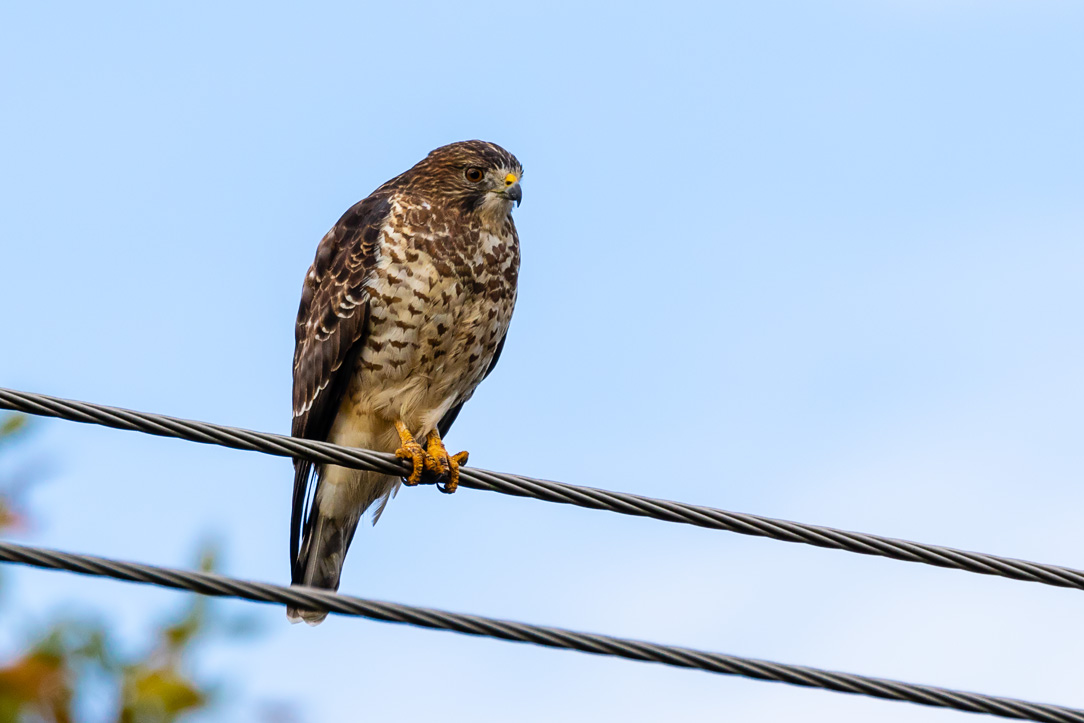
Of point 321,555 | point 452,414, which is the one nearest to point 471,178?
point 452,414

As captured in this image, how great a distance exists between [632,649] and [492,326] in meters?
3.52

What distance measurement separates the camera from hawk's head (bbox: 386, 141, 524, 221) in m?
6.93

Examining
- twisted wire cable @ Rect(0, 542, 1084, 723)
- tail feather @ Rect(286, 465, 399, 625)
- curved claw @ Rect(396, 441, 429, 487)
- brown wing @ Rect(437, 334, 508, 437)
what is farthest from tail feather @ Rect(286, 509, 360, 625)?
twisted wire cable @ Rect(0, 542, 1084, 723)

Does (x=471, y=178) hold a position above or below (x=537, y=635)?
above

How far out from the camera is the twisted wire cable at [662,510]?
12.0 ft

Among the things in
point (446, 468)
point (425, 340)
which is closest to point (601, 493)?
point (446, 468)

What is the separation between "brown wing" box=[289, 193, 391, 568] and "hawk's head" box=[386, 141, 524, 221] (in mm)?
250

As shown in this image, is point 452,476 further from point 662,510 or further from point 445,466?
point 662,510

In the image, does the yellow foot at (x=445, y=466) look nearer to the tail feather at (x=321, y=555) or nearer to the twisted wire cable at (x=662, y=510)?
the tail feather at (x=321, y=555)

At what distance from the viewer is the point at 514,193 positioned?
7.00 m

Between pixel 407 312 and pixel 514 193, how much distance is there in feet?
3.21

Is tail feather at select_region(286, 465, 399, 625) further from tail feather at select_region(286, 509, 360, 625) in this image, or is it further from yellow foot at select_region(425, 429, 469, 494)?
yellow foot at select_region(425, 429, 469, 494)

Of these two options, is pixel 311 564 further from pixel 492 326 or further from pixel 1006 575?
pixel 1006 575

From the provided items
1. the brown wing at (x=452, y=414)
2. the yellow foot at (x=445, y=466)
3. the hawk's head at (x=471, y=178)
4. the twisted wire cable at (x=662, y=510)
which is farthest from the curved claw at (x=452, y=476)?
the twisted wire cable at (x=662, y=510)
